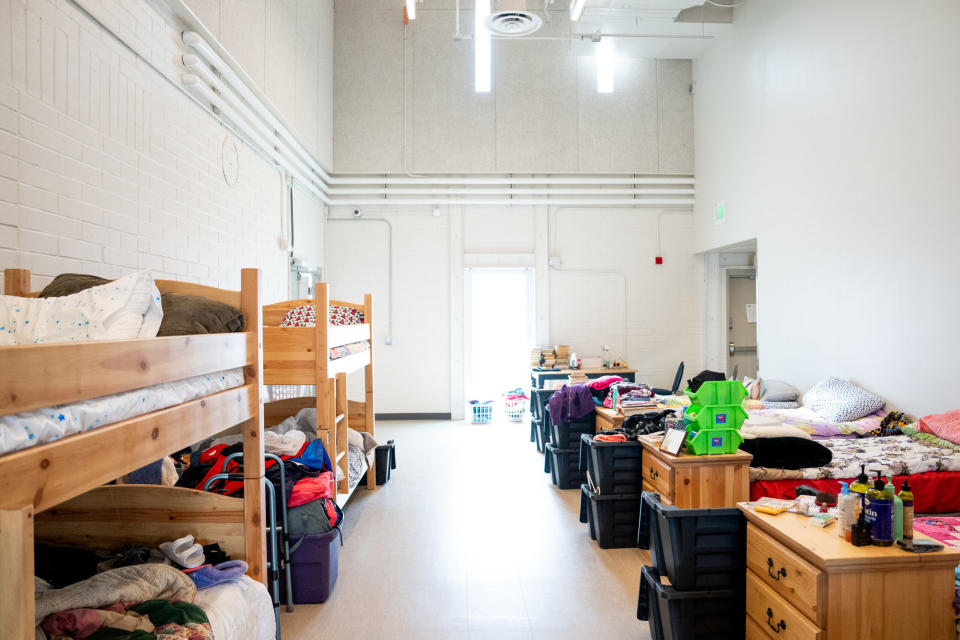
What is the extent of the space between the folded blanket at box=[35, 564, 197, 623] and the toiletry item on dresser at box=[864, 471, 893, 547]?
2.32 metres

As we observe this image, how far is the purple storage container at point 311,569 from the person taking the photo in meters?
3.08

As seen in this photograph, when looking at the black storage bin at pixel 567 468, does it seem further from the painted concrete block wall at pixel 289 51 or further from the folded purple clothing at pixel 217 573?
the painted concrete block wall at pixel 289 51

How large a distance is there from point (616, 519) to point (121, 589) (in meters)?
2.78

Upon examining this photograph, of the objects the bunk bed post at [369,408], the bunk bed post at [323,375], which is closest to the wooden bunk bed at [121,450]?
the bunk bed post at [323,375]

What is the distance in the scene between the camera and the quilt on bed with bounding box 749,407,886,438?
14.1ft

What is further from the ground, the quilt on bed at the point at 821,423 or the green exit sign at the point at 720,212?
the green exit sign at the point at 720,212

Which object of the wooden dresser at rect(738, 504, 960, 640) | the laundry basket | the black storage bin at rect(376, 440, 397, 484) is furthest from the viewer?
the laundry basket

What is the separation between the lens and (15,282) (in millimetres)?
2504

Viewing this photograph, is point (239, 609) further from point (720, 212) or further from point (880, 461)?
point (720, 212)

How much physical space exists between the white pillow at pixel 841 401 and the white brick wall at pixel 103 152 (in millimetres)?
5115

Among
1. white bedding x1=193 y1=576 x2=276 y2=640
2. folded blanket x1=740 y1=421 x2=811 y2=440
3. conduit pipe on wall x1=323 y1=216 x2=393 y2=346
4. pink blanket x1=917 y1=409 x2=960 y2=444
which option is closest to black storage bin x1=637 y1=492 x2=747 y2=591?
folded blanket x1=740 y1=421 x2=811 y2=440

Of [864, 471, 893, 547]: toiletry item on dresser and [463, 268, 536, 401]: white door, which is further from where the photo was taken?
[463, 268, 536, 401]: white door

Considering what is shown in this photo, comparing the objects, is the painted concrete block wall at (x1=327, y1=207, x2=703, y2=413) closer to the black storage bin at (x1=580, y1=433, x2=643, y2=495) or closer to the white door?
the white door

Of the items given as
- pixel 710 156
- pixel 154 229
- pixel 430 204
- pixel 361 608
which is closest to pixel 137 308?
pixel 361 608
